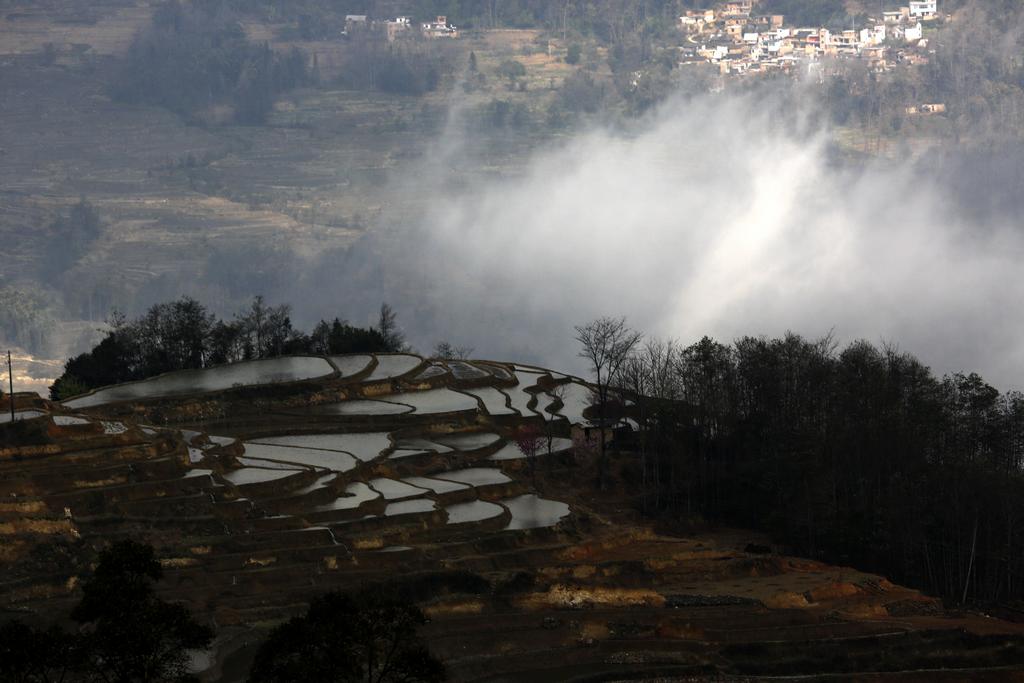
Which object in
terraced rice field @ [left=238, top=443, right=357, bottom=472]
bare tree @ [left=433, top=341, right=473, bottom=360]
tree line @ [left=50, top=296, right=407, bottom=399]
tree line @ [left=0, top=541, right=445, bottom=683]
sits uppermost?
tree line @ [left=0, top=541, right=445, bottom=683]

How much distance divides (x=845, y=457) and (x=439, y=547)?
51.9ft

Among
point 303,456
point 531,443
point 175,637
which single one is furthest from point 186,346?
point 175,637

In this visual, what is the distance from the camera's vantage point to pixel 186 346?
77938 millimetres

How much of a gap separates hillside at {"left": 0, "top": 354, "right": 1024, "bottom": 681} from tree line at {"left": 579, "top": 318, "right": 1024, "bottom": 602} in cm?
176

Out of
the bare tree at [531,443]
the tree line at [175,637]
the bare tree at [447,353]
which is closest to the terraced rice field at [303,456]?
the bare tree at [531,443]

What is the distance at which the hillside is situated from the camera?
42750 millimetres

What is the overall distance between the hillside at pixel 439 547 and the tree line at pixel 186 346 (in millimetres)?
9020

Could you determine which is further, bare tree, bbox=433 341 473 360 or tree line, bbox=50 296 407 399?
bare tree, bbox=433 341 473 360

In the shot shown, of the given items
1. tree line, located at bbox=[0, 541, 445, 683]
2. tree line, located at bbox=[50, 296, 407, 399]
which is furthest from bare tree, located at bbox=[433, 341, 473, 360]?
tree line, located at bbox=[0, 541, 445, 683]

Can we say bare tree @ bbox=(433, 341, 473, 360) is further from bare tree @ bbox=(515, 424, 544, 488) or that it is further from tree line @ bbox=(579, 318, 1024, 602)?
tree line @ bbox=(579, 318, 1024, 602)

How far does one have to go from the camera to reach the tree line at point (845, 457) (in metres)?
54.2

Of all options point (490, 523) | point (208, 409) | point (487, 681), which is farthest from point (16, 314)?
point (487, 681)

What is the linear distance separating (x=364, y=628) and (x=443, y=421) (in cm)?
3469

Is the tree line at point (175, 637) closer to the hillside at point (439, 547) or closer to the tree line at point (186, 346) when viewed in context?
the hillside at point (439, 547)
